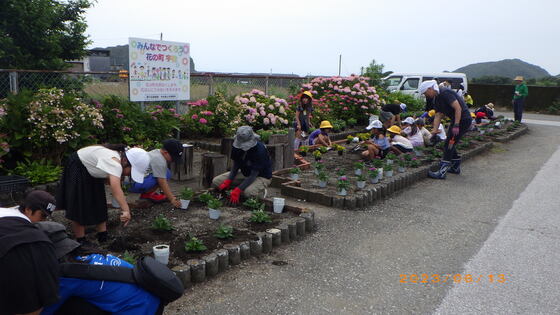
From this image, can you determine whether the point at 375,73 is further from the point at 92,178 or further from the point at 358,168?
the point at 92,178

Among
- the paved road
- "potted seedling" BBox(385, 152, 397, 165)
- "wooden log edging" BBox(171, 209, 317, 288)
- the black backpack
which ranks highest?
the black backpack

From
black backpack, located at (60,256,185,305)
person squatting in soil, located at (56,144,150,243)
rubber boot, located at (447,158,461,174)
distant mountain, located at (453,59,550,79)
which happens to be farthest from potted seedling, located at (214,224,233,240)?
distant mountain, located at (453,59,550,79)

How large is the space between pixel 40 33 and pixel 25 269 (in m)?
9.85

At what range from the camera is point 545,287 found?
3.68 meters

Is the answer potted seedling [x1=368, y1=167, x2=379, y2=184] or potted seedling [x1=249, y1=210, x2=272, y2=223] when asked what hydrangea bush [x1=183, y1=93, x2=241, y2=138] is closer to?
potted seedling [x1=368, y1=167, x2=379, y2=184]

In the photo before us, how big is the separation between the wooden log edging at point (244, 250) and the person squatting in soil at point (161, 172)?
1057 millimetres

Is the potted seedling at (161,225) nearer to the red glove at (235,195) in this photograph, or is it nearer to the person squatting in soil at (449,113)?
the red glove at (235,195)

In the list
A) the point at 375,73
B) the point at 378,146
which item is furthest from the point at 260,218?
the point at 375,73

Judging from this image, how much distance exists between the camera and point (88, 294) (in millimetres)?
2287

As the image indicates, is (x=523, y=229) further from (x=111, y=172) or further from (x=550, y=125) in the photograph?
(x=550, y=125)

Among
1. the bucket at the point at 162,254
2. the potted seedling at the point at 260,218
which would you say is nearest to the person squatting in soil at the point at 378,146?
the potted seedling at the point at 260,218

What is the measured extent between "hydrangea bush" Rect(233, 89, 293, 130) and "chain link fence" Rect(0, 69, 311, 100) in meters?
0.57

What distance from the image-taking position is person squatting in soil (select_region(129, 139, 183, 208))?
4.21 m

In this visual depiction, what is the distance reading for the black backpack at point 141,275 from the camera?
7.34 feet
